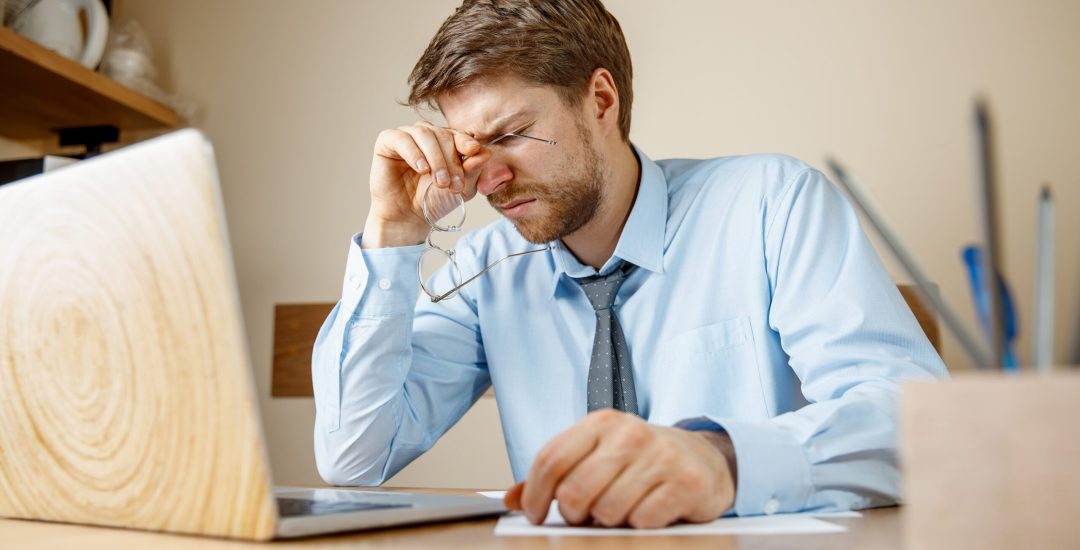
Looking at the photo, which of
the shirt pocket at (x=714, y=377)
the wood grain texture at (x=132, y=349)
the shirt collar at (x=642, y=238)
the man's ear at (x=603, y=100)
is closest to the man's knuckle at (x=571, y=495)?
the wood grain texture at (x=132, y=349)

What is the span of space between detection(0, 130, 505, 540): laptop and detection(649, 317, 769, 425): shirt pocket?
597 millimetres

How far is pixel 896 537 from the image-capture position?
61 centimetres

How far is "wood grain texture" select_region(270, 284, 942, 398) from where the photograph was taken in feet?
7.02

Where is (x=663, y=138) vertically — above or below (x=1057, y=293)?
above

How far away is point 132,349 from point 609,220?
1.00m

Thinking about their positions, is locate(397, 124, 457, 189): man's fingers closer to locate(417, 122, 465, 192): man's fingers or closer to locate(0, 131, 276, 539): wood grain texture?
locate(417, 122, 465, 192): man's fingers

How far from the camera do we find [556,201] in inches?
55.0

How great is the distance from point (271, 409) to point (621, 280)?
1178mm

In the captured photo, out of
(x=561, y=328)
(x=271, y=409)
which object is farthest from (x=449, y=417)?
(x=271, y=409)

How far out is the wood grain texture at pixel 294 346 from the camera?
2.14 metres

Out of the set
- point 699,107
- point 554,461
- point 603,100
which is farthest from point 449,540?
point 699,107

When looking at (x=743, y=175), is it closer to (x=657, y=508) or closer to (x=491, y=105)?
(x=491, y=105)

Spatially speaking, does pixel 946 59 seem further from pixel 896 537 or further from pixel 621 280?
pixel 896 537

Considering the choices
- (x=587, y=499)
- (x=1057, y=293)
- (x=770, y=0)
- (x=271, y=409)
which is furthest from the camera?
(x=271, y=409)
